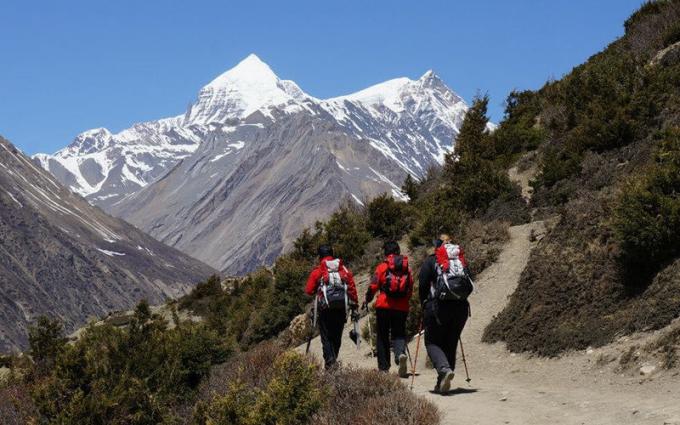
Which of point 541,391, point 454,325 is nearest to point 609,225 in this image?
point 541,391

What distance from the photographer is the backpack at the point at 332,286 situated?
1140 centimetres

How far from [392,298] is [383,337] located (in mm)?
662

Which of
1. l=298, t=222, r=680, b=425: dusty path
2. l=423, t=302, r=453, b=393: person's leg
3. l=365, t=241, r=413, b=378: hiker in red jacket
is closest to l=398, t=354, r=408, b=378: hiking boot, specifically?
l=365, t=241, r=413, b=378: hiker in red jacket

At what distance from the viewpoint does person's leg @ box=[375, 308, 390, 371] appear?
37.1 feet

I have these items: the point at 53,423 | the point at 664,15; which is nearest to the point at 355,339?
the point at 53,423

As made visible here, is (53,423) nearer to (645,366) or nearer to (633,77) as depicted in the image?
(645,366)

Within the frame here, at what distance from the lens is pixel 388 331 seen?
11.4 m

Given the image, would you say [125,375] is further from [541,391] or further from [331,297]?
[541,391]

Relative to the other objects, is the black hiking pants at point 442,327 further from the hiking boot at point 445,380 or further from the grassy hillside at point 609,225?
the grassy hillside at point 609,225

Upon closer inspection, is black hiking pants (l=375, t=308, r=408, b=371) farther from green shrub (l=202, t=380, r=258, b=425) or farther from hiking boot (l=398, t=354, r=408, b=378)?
green shrub (l=202, t=380, r=258, b=425)

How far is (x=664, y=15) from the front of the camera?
29.4m

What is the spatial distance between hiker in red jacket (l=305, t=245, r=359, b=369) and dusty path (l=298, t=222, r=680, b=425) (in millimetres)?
1438

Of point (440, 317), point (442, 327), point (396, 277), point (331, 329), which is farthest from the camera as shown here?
point (331, 329)

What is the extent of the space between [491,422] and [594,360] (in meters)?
3.69
